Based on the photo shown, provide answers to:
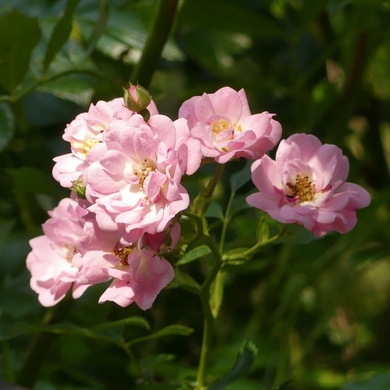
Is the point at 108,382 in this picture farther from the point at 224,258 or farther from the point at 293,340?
the point at 224,258

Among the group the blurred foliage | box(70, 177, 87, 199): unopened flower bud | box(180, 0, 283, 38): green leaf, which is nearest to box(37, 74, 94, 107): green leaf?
the blurred foliage

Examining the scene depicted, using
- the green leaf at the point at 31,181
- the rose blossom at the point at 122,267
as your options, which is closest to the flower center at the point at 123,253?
the rose blossom at the point at 122,267

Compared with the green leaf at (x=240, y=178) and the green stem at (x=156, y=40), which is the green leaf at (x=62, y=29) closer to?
the green stem at (x=156, y=40)

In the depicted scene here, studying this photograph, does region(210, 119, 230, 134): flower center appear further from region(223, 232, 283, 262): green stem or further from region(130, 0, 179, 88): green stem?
region(130, 0, 179, 88): green stem

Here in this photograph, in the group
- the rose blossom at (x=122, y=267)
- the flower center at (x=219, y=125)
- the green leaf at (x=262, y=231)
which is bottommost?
the rose blossom at (x=122, y=267)

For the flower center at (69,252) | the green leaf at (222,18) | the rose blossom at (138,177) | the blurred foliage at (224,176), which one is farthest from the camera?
the green leaf at (222,18)

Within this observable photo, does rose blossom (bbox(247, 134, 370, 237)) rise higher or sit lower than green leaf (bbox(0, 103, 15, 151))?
higher

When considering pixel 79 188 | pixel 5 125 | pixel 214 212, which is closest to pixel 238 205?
pixel 214 212
